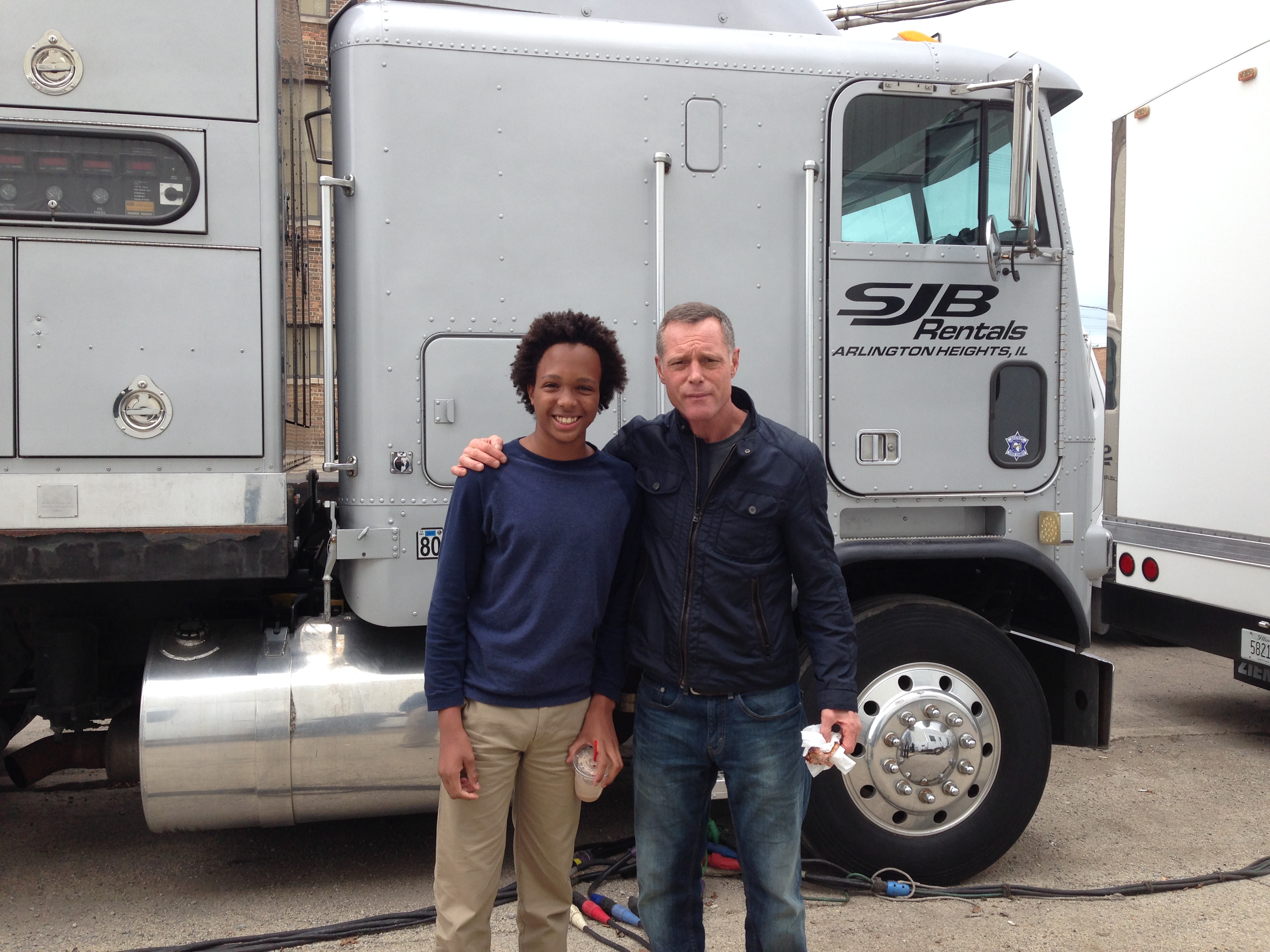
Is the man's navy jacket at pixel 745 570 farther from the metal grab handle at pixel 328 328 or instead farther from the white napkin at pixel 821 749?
the metal grab handle at pixel 328 328

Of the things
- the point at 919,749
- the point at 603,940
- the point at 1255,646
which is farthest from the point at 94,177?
the point at 1255,646

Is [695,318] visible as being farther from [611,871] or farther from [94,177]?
[611,871]

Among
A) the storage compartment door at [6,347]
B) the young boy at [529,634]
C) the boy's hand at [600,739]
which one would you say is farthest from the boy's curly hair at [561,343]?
the storage compartment door at [6,347]

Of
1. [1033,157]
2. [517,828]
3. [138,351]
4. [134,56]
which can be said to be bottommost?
[517,828]

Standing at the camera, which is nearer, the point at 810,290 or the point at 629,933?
the point at 629,933

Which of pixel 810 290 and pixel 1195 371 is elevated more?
pixel 810 290

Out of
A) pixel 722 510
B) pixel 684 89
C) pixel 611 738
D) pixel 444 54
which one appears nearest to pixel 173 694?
pixel 611 738

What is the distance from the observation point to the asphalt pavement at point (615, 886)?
3312 millimetres

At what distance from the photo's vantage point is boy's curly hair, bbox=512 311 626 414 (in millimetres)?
2412

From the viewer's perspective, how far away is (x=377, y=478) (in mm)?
3324

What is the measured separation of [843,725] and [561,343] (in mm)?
1140

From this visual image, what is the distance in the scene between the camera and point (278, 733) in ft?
10.9

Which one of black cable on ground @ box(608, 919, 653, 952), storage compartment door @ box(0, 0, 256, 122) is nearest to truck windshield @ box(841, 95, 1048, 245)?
storage compartment door @ box(0, 0, 256, 122)

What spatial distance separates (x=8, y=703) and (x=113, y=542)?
1.19 metres
